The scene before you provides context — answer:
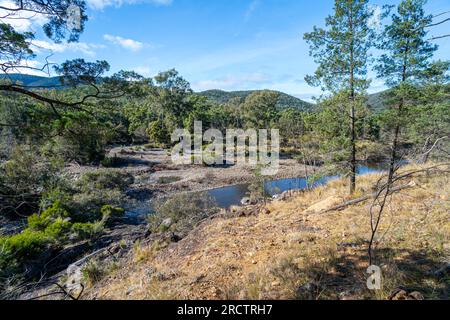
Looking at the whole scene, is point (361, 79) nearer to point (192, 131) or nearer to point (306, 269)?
point (306, 269)

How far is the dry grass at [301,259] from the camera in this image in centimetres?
312

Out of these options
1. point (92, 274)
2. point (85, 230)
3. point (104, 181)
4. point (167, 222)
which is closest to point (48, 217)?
point (85, 230)

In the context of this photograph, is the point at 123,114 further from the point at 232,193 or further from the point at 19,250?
the point at 232,193

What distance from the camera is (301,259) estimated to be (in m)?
4.07

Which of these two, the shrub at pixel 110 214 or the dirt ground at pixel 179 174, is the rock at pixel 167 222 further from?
the dirt ground at pixel 179 174

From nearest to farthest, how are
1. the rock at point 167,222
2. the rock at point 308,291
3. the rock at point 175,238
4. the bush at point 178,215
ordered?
the rock at point 308,291 → the rock at point 175,238 → the bush at point 178,215 → the rock at point 167,222

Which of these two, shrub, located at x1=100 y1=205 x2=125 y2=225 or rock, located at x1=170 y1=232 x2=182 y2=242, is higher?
rock, located at x1=170 y1=232 x2=182 y2=242

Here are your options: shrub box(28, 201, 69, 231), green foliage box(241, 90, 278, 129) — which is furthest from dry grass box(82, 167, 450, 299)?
green foliage box(241, 90, 278, 129)

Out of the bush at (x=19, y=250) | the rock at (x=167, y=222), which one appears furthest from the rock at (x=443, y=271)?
the bush at (x=19, y=250)

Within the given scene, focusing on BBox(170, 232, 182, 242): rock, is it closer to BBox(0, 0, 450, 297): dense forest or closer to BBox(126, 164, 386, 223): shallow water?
BBox(0, 0, 450, 297): dense forest

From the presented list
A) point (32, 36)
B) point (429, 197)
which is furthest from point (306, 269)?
point (32, 36)

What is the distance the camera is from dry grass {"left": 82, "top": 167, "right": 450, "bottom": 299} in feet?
10.2

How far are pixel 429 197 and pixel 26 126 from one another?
974 cm
